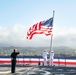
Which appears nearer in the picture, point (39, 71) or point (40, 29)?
point (39, 71)

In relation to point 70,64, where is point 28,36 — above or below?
above

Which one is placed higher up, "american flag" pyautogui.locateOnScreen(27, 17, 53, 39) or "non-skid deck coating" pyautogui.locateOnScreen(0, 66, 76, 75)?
"american flag" pyautogui.locateOnScreen(27, 17, 53, 39)

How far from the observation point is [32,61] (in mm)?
38000

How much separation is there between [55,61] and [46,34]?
4.88 metres

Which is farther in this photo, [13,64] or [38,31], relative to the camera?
[38,31]

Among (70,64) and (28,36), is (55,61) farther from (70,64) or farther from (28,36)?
(28,36)

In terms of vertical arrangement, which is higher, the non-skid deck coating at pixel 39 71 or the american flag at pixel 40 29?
the american flag at pixel 40 29

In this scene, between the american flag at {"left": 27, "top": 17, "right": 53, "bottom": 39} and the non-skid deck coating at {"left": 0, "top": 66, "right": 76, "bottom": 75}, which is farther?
the american flag at {"left": 27, "top": 17, "right": 53, "bottom": 39}

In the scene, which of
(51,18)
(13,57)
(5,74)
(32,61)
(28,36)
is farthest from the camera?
(32,61)

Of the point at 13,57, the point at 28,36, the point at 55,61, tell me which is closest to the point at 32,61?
the point at 55,61

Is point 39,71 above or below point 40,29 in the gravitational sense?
below

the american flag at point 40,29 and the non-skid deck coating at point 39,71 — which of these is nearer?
the non-skid deck coating at point 39,71

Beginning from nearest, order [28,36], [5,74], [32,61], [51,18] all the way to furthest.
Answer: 1. [5,74]
2. [28,36]
3. [51,18]
4. [32,61]

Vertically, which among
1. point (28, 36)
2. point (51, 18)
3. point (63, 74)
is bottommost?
point (63, 74)
